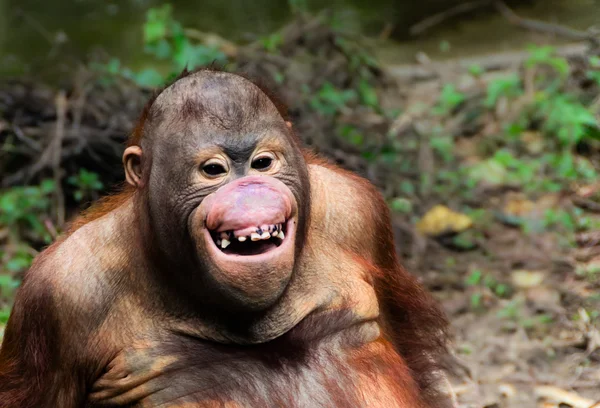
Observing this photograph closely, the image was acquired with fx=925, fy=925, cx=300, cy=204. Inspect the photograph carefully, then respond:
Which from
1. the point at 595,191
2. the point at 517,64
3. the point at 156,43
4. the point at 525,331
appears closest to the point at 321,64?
the point at 156,43

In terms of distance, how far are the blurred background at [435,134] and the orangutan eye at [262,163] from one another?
184 centimetres

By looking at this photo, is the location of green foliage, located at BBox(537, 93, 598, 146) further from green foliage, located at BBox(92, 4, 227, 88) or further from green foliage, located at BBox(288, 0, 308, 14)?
green foliage, located at BBox(92, 4, 227, 88)

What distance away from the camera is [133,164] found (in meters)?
3.16

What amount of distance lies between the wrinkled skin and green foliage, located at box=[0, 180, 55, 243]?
226cm

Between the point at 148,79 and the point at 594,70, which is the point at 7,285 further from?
the point at 594,70

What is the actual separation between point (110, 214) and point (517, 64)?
464cm

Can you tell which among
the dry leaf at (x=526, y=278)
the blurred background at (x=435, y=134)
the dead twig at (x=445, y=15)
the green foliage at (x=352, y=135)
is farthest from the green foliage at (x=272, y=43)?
the dry leaf at (x=526, y=278)

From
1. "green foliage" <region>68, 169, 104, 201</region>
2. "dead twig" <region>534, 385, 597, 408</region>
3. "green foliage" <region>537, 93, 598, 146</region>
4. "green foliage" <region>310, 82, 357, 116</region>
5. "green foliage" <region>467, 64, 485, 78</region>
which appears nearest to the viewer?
"dead twig" <region>534, 385, 597, 408</region>

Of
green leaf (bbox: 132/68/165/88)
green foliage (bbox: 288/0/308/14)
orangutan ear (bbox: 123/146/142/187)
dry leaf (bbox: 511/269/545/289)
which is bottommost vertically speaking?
dry leaf (bbox: 511/269/545/289)

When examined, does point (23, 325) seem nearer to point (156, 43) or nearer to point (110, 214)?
point (110, 214)

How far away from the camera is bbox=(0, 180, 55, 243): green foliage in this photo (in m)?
5.38

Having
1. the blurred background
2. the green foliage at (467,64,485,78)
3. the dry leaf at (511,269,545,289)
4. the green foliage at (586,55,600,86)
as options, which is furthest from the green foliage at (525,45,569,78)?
the dry leaf at (511,269,545,289)

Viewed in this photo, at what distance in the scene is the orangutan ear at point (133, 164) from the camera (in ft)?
10.2

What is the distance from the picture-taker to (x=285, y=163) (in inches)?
118
